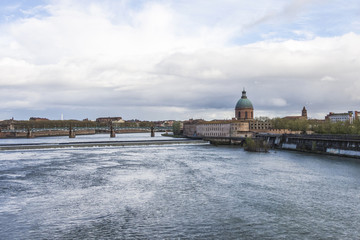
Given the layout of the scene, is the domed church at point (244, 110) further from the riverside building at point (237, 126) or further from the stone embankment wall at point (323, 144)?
the stone embankment wall at point (323, 144)

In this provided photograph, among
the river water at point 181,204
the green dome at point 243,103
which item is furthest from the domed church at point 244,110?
the river water at point 181,204

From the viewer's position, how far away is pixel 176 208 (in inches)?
866

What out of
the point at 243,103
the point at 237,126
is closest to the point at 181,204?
the point at 237,126

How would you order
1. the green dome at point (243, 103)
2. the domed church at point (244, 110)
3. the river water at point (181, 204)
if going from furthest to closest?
1. the green dome at point (243, 103)
2. the domed church at point (244, 110)
3. the river water at point (181, 204)

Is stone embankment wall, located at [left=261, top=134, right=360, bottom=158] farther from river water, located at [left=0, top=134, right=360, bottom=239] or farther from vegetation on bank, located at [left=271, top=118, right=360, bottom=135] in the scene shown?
river water, located at [left=0, top=134, right=360, bottom=239]

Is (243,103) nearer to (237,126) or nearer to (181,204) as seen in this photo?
(237,126)

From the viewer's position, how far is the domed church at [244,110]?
12850 cm

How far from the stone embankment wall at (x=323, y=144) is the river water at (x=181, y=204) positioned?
45.3ft

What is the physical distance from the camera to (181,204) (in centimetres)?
2292

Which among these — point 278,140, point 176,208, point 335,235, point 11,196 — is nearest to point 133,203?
point 176,208

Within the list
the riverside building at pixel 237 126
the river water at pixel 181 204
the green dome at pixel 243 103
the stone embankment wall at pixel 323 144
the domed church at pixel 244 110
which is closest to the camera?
the river water at pixel 181 204

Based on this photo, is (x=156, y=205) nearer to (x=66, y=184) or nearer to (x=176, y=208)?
(x=176, y=208)

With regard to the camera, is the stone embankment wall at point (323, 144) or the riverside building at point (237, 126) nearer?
the stone embankment wall at point (323, 144)

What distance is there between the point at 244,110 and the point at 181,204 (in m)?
109
